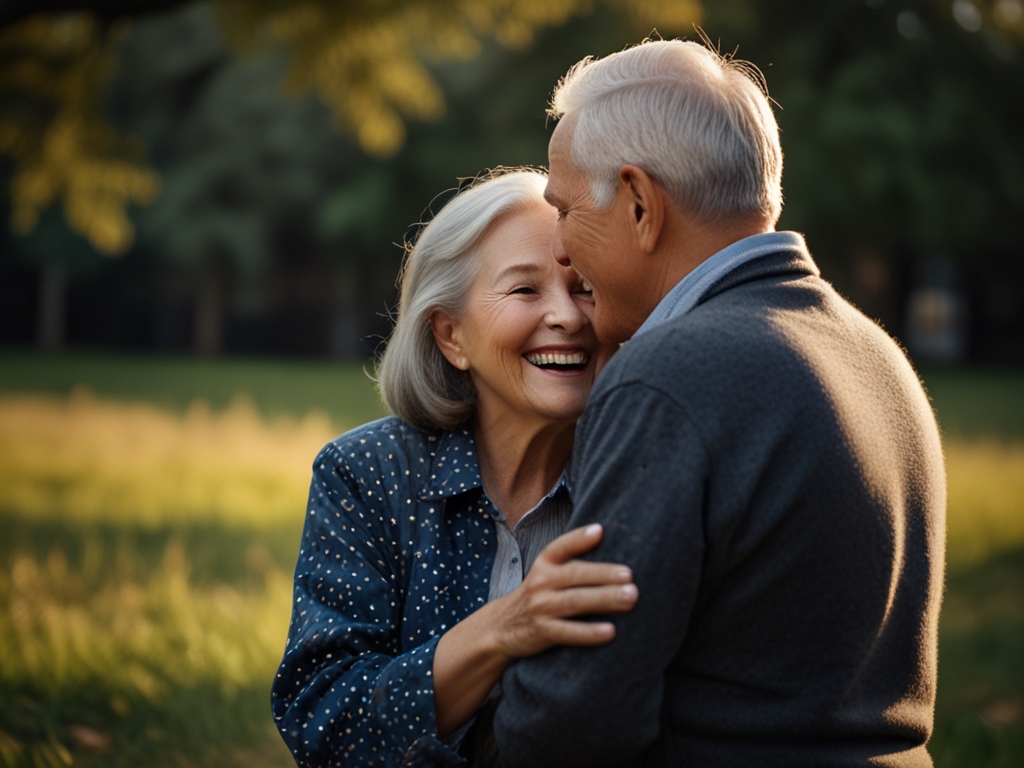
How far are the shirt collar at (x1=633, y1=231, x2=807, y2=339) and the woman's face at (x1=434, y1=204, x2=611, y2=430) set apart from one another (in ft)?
2.38

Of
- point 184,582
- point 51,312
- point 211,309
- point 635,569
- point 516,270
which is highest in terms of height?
point 516,270

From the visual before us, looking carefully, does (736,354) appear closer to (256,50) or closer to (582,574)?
(582,574)

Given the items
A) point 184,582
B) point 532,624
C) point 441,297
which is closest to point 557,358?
point 441,297

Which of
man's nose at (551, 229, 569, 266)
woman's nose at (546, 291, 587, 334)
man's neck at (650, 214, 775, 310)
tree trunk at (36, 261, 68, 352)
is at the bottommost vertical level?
tree trunk at (36, 261, 68, 352)

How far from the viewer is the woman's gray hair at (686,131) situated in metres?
1.92

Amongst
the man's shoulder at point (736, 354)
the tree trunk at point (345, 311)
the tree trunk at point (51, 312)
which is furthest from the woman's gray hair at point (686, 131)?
the tree trunk at point (51, 312)

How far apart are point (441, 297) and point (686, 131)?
105cm

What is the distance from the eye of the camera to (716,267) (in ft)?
6.15

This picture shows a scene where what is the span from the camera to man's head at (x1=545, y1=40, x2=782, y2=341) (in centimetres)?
193

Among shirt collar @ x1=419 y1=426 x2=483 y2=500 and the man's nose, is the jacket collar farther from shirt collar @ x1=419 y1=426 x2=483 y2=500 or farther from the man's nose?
shirt collar @ x1=419 y1=426 x2=483 y2=500

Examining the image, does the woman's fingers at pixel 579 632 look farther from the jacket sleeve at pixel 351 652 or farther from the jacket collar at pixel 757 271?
the jacket collar at pixel 757 271

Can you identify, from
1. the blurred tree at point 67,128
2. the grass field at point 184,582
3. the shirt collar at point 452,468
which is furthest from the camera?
the blurred tree at point 67,128

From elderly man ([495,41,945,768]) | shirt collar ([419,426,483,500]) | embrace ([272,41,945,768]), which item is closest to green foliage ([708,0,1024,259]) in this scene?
shirt collar ([419,426,483,500])

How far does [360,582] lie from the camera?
7.48ft
